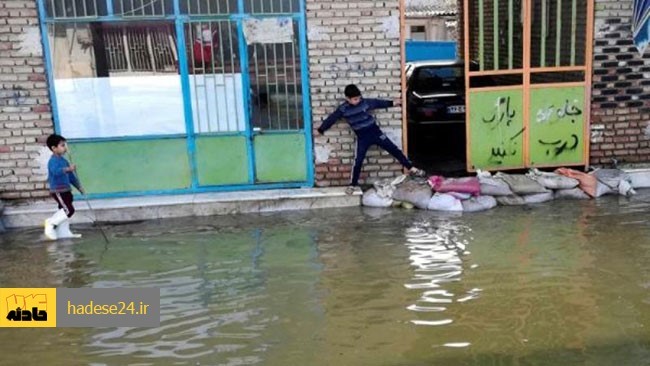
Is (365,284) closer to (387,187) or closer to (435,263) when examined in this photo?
(435,263)

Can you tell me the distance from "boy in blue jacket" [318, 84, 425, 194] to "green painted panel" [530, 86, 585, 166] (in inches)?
71.8

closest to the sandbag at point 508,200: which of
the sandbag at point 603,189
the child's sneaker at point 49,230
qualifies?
the sandbag at point 603,189

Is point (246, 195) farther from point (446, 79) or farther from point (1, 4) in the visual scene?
point (446, 79)

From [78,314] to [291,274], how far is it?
5.98ft

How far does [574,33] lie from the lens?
27.6 feet

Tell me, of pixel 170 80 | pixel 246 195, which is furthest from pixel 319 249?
pixel 170 80

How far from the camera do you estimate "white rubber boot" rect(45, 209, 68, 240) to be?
7141 millimetres

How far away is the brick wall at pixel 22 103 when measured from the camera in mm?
7652

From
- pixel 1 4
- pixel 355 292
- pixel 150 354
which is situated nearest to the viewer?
pixel 150 354

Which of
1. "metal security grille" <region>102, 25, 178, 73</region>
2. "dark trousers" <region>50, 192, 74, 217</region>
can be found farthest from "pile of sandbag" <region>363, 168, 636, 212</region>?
"dark trousers" <region>50, 192, 74, 217</region>

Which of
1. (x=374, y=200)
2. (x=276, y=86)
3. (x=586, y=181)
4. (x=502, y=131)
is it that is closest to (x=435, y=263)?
(x=374, y=200)

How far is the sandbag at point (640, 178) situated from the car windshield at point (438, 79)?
125 inches

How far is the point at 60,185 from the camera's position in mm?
7055

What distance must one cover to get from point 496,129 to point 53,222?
5.55 metres
